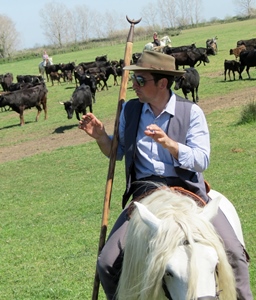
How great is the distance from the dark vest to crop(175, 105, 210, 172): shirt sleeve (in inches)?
1.7

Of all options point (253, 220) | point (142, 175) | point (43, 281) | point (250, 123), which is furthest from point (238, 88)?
point (142, 175)

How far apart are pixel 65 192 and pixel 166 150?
27.2 feet

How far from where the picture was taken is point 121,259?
150 inches

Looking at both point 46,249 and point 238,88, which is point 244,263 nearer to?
point 46,249

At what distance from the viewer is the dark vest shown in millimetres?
4125

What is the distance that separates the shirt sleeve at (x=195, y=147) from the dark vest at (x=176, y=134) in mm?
44

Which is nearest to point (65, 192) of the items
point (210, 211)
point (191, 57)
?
point (210, 211)

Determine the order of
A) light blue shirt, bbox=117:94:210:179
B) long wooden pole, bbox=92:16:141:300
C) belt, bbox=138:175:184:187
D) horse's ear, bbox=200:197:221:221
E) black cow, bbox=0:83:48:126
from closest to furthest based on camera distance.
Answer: horse's ear, bbox=200:197:221:221
light blue shirt, bbox=117:94:210:179
belt, bbox=138:175:184:187
long wooden pole, bbox=92:16:141:300
black cow, bbox=0:83:48:126

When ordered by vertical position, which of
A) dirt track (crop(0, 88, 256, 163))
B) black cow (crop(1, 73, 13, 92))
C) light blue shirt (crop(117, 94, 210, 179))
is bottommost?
dirt track (crop(0, 88, 256, 163))

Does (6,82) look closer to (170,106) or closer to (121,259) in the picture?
(170,106)

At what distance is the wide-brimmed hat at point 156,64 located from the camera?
413 cm

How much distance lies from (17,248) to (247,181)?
4575 mm

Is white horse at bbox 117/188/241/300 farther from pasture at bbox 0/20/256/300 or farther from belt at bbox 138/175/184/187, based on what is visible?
pasture at bbox 0/20/256/300

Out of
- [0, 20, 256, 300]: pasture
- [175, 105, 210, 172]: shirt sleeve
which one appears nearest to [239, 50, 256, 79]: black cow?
[0, 20, 256, 300]: pasture
